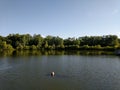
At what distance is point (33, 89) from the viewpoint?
24.0 m

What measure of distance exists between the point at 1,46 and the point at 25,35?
30358 mm

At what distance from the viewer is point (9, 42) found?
149m

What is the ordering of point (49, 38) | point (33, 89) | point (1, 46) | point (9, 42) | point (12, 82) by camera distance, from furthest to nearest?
point (49, 38) < point (9, 42) < point (1, 46) < point (12, 82) < point (33, 89)

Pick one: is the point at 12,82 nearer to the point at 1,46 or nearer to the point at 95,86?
the point at 95,86

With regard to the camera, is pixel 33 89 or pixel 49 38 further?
pixel 49 38

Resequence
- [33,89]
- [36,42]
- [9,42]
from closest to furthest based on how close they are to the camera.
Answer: [33,89] → [9,42] → [36,42]

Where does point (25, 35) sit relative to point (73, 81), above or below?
above

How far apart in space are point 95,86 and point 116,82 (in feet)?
14.1

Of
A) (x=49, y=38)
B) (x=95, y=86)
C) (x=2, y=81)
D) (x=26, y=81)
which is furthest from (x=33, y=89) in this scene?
(x=49, y=38)

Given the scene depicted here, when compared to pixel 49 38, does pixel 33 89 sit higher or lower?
lower

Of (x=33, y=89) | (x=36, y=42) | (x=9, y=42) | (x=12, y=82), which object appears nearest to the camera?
(x=33, y=89)

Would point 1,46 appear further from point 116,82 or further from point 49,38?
point 116,82

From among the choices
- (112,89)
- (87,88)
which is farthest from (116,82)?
(87,88)

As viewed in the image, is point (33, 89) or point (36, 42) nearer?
point (33, 89)
